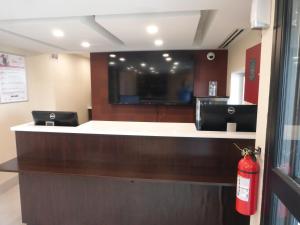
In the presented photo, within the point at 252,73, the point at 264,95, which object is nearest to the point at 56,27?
the point at 264,95

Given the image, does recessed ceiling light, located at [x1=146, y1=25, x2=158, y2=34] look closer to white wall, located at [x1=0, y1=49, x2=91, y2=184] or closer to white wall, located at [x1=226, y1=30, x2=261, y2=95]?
white wall, located at [x1=226, y1=30, x2=261, y2=95]

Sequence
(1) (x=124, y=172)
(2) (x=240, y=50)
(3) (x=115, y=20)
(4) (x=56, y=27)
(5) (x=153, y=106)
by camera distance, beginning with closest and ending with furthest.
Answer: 1. (1) (x=124, y=172)
2. (3) (x=115, y=20)
3. (4) (x=56, y=27)
4. (2) (x=240, y=50)
5. (5) (x=153, y=106)

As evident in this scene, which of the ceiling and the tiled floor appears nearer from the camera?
the ceiling

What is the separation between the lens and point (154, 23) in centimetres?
241

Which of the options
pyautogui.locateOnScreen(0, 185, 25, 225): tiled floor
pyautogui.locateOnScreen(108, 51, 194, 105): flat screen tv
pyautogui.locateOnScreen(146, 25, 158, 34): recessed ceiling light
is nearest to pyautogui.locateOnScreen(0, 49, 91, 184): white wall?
pyautogui.locateOnScreen(0, 185, 25, 225): tiled floor

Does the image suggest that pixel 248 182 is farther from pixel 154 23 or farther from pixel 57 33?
pixel 57 33

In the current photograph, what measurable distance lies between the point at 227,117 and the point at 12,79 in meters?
3.34

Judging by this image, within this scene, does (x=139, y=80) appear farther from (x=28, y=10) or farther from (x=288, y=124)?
(x=288, y=124)

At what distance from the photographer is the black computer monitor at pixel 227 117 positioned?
207 centimetres

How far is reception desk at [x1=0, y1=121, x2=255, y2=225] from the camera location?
6.42 feet

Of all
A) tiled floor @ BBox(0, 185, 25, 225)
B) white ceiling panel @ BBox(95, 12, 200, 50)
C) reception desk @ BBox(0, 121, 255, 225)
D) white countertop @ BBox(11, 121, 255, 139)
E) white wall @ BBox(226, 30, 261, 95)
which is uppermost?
white ceiling panel @ BBox(95, 12, 200, 50)

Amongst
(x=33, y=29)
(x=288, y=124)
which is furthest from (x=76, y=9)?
(x=288, y=124)

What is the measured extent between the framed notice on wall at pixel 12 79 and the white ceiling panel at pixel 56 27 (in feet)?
2.15

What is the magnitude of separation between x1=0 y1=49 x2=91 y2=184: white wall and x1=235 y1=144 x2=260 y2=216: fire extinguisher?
3.39 meters
